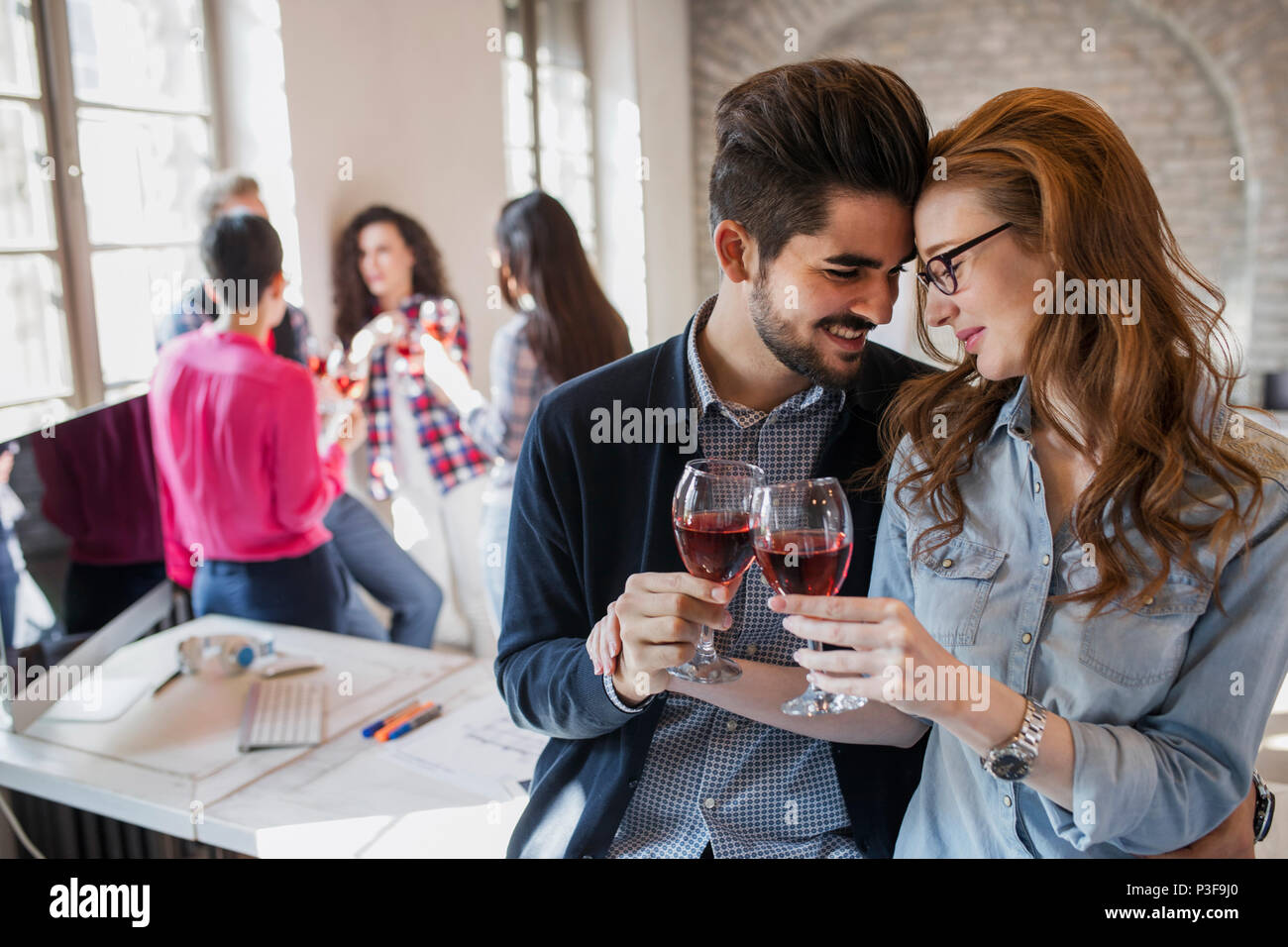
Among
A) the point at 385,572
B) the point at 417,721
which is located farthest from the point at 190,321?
the point at 417,721

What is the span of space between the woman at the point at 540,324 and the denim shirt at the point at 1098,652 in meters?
1.48

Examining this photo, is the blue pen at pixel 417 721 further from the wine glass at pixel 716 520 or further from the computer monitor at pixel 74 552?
the wine glass at pixel 716 520

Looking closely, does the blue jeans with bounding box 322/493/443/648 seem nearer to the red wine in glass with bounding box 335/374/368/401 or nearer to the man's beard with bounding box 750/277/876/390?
the red wine in glass with bounding box 335/374/368/401

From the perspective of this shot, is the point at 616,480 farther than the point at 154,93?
No

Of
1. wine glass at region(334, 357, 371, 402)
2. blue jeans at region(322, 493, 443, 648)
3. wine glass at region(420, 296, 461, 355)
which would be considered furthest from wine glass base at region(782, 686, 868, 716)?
wine glass at region(420, 296, 461, 355)

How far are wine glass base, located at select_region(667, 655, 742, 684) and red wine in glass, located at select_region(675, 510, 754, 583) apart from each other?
3.9 inches

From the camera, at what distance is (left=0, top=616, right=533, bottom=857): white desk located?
1.21 m

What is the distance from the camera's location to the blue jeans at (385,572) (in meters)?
2.71

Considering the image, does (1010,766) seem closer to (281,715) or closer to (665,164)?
(281,715)

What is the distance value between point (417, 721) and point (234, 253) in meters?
1.21
